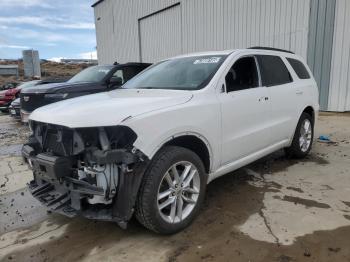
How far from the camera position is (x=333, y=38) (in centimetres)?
986

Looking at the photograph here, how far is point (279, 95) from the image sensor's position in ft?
15.9

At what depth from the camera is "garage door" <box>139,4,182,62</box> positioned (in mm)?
15852

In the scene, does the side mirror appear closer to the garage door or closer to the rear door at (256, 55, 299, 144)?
the rear door at (256, 55, 299, 144)

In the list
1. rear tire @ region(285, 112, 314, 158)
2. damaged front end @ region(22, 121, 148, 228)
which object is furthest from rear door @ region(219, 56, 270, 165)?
damaged front end @ region(22, 121, 148, 228)

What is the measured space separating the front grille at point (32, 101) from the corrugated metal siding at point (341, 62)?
773 centimetres

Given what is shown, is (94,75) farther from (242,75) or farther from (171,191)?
(171,191)

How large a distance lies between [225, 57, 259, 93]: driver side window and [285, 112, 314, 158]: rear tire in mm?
1476

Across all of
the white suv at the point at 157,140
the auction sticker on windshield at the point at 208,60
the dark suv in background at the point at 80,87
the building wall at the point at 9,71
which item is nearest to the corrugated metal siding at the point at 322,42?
the dark suv in background at the point at 80,87

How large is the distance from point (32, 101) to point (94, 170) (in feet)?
18.5

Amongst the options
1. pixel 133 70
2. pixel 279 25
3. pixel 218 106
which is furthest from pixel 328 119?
pixel 218 106

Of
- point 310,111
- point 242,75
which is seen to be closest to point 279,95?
point 242,75

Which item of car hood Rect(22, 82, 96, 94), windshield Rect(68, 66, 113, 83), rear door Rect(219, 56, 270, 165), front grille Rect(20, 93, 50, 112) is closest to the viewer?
rear door Rect(219, 56, 270, 165)

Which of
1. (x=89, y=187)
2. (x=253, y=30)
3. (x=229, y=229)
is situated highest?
(x=253, y=30)

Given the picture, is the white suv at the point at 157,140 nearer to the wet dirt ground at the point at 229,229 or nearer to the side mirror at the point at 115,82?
the wet dirt ground at the point at 229,229
